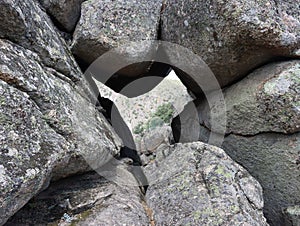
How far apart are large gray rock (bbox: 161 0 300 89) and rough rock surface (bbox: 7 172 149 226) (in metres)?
2.49

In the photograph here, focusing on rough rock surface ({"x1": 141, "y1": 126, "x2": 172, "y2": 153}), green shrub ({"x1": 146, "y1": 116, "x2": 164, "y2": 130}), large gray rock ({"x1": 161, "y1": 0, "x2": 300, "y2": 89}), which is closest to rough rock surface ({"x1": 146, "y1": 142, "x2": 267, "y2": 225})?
large gray rock ({"x1": 161, "y1": 0, "x2": 300, "y2": 89})

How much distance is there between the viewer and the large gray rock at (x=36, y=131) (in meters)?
2.52

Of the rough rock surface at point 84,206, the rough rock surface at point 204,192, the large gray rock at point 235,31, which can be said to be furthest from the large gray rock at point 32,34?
the rough rock surface at point 204,192

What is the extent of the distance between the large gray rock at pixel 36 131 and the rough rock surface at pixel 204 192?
1031 mm

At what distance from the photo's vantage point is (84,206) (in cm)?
339

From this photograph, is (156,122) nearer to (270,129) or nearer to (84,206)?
(270,129)

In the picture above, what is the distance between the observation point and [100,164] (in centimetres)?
425

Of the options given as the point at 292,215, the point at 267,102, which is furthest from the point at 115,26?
the point at 292,215

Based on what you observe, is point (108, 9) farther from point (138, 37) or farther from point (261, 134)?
point (261, 134)

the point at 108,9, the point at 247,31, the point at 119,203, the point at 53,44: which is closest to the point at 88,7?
the point at 108,9

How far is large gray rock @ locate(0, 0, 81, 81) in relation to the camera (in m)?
3.20

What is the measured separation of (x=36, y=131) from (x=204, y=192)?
2.09 meters

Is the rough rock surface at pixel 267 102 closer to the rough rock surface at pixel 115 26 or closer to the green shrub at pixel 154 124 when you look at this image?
the rough rock surface at pixel 115 26

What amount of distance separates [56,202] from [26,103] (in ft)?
4.13
